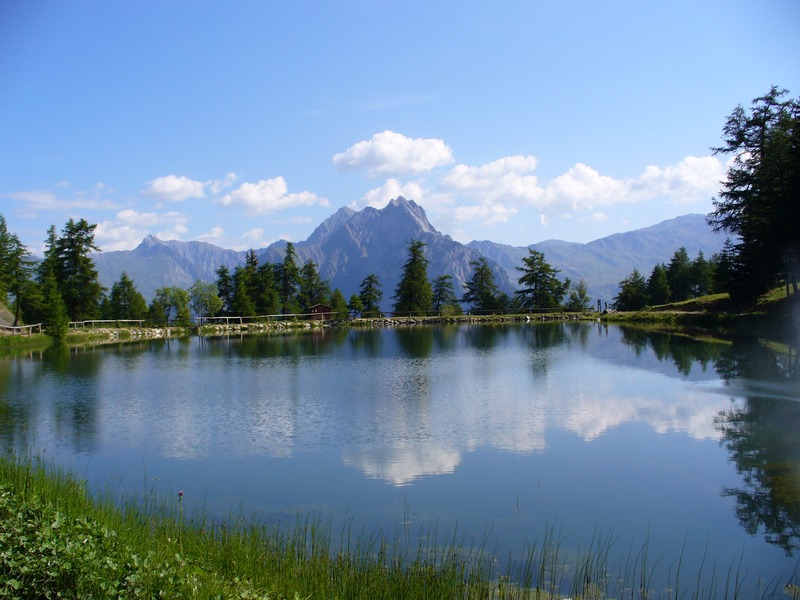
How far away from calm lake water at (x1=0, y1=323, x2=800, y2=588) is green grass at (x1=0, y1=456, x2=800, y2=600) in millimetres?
417

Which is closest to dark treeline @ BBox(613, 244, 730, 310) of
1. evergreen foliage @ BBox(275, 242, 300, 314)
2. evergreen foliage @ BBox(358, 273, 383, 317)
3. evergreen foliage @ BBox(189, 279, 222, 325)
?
evergreen foliage @ BBox(358, 273, 383, 317)

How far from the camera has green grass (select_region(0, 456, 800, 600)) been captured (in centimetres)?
646

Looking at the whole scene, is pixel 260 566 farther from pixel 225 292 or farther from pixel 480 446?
pixel 225 292

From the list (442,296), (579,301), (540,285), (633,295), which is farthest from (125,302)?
(633,295)

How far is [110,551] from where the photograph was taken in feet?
22.9

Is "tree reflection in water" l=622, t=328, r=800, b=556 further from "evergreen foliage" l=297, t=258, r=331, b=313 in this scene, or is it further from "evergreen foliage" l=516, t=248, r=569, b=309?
"evergreen foliage" l=297, t=258, r=331, b=313

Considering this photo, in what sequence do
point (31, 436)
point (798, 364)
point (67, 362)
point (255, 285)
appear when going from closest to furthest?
1. point (31, 436)
2. point (798, 364)
3. point (67, 362)
4. point (255, 285)

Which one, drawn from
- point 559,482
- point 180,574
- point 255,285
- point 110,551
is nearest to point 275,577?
point 180,574

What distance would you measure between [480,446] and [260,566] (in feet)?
30.2

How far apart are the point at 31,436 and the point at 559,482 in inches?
614

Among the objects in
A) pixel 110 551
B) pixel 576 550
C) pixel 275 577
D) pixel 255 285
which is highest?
pixel 255 285

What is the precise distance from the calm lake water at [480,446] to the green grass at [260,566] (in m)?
0.42

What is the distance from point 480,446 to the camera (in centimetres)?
1609

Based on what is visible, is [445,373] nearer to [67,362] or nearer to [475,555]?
[475,555]
